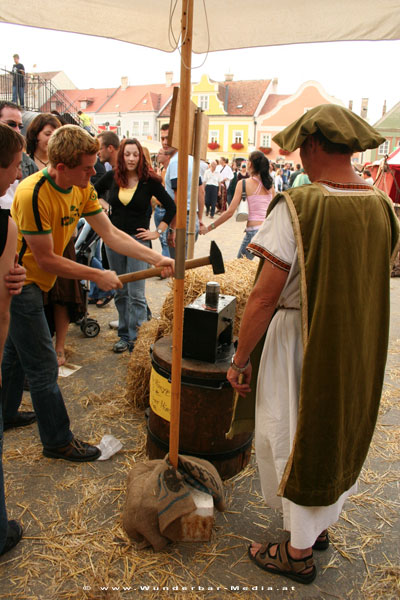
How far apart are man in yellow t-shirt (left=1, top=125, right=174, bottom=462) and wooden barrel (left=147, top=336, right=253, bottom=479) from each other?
0.57m

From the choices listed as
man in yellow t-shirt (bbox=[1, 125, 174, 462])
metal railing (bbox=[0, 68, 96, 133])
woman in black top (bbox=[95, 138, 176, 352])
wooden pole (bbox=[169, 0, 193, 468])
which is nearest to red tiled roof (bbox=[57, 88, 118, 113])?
metal railing (bbox=[0, 68, 96, 133])

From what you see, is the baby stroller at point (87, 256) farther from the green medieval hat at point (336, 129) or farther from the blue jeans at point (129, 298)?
the green medieval hat at point (336, 129)

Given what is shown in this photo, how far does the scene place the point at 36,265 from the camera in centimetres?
263

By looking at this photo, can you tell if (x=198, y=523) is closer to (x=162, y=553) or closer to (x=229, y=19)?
(x=162, y=553)

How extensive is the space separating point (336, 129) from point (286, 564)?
6.78ft

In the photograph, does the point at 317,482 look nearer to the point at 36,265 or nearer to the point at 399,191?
the point at 36,265

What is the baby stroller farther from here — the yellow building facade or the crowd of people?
the yellow building facade

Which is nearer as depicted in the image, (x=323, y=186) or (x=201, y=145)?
(x=323, y=186)

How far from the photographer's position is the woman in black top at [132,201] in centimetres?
429

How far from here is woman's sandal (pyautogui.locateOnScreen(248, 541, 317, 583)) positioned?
7.11ft

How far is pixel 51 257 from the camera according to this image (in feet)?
8.11

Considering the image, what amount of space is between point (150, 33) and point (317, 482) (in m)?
3.00

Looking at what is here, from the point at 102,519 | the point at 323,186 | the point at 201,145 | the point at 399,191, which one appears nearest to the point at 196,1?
the point at 201,145

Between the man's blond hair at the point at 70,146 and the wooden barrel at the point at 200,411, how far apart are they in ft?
4.17
